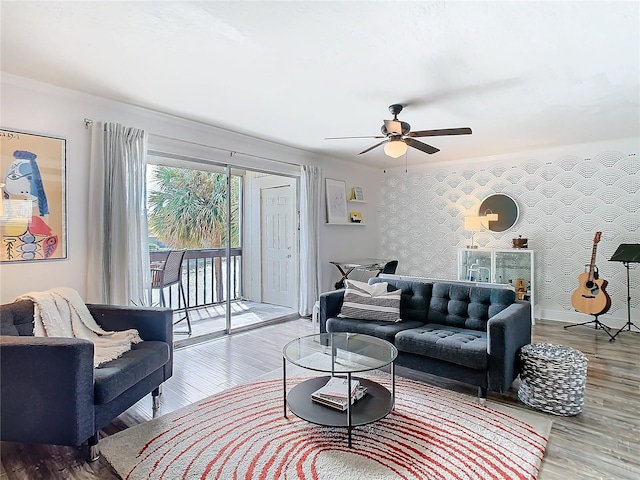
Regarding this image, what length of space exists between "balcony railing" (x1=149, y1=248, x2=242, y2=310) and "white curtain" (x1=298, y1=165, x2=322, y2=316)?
1.27 meters

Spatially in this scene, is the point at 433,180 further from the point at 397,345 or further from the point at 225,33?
the point at 225,33

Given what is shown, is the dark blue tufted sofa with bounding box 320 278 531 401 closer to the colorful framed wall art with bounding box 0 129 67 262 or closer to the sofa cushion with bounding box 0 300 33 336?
the sofa cushion with bounding box 0 300 33 336

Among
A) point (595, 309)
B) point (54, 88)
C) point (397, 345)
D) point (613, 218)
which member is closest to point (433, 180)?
point (613, 218)

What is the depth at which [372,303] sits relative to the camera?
348cm

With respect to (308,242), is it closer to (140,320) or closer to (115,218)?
(115,218)

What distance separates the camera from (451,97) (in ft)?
10.7

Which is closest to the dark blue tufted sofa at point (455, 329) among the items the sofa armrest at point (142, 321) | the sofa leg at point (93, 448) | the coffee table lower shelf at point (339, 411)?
the coffee table lower shelf at point (339, 411)

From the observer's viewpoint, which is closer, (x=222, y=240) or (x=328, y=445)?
(x=328, y=445)

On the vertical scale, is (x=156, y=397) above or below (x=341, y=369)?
below

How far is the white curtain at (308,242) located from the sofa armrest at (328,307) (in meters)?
1.75

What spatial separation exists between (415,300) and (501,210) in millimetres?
3030

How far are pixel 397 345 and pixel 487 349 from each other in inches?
26.7

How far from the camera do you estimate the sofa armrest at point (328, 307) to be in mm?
3584

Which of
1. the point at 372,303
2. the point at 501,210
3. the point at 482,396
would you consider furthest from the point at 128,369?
the point at 501,210
